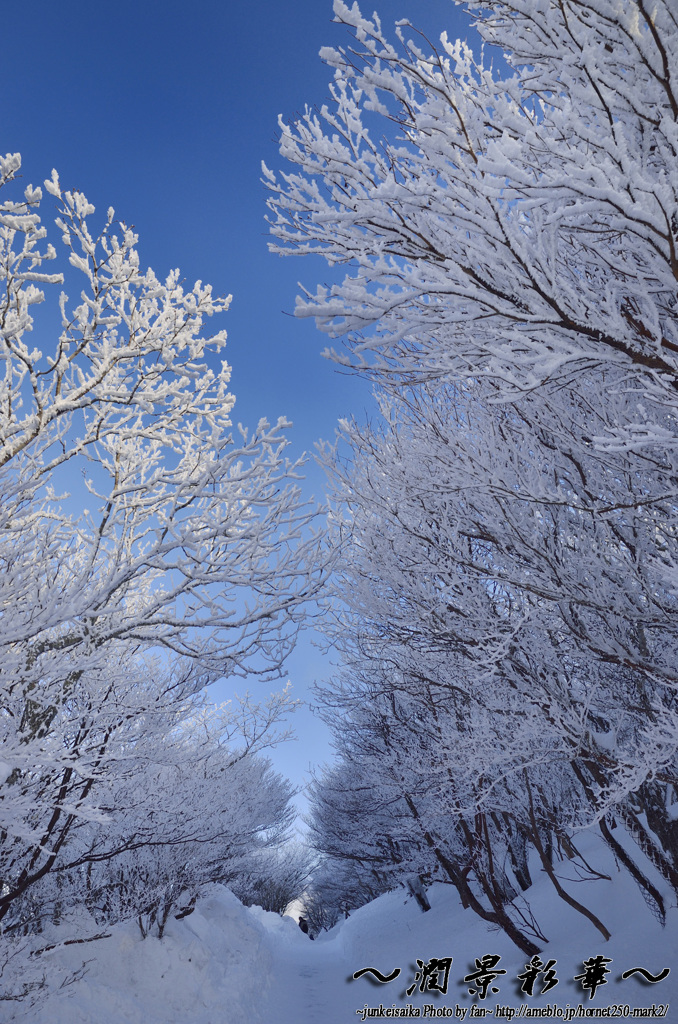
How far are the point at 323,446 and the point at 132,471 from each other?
2.42m

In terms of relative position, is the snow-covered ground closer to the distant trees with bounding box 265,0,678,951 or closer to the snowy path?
the snowy path

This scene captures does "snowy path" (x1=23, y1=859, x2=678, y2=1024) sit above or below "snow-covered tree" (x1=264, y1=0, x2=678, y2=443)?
below

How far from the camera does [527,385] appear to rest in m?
1.88

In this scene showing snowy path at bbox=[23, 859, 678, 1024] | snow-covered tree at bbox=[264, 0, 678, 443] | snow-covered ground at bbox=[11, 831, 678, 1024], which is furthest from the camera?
snowy path at bbox=[23, 859, 678, 1024]

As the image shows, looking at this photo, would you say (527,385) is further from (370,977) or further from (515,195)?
(370,977)

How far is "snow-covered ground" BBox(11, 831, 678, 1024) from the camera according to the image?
5.77m

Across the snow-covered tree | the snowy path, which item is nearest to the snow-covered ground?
the snowy path

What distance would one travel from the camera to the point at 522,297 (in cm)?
199

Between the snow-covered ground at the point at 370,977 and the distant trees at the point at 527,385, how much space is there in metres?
0.70

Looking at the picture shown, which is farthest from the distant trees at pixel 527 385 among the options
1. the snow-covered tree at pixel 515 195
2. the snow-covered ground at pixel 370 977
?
the snow-covered ground at pixel 370 977

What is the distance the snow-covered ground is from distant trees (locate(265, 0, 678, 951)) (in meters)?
0.70

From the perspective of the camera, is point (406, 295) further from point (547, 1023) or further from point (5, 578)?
point (547, 1023)

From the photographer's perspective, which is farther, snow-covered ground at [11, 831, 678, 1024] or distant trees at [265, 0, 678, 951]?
snow-covered ground at [11, 831, 678, 1024]

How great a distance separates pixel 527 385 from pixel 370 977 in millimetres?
10183
